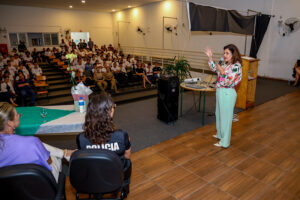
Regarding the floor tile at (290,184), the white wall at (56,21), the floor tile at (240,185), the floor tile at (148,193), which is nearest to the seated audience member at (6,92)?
the floor tile at (148,193)

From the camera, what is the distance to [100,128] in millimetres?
1627

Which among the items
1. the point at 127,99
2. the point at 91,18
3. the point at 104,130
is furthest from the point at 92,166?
the point at 91,18

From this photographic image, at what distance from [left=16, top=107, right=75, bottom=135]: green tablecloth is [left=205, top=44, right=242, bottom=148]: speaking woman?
2.25 metres

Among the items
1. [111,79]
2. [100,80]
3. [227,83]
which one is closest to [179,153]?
[227,83]

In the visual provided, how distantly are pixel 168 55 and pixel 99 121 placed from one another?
1169 centimetres

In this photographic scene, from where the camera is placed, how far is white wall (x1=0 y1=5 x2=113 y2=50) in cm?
1296

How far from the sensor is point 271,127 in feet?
13.4

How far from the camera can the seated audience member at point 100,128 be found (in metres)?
1.63

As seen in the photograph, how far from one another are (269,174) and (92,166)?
2.38m

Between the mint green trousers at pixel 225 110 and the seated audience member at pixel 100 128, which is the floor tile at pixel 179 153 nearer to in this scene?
the mint green trousers at pixel 225 110

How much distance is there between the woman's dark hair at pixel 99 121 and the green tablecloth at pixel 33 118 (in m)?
1.20

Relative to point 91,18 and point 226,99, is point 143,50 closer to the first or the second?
point 91,18

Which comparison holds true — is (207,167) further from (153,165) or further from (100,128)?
(100,128)

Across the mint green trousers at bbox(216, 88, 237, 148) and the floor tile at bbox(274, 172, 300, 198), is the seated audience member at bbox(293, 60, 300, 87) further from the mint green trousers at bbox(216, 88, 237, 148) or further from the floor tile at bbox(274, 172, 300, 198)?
the floor tile at bbox(274, 172, 300, 198)
